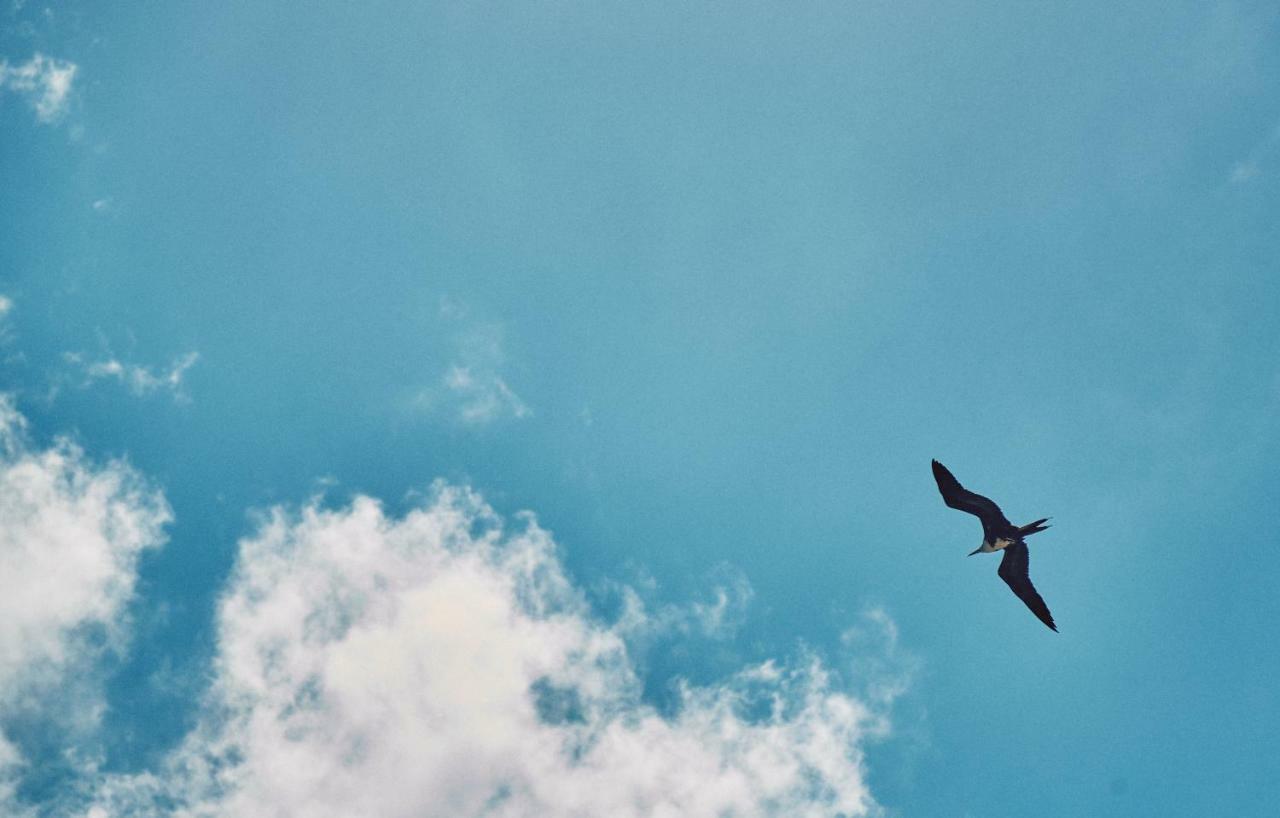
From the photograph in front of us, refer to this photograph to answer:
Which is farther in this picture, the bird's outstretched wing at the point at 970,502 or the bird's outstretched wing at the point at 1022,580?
the bird's outstretched wing at the point at 1022,580

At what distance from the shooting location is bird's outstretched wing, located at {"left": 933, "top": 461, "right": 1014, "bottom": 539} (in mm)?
49875

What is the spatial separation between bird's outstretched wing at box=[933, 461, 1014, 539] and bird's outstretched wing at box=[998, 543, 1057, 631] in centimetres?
314

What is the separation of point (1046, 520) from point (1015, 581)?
25.8ft

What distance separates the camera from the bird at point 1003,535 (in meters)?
49.9

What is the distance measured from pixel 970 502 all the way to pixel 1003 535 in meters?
2.64

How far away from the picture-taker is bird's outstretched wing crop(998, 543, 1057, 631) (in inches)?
2093

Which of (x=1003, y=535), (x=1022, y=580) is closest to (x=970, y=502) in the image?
(x=1003, y=535)

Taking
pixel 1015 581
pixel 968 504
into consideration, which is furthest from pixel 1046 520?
pixel 1015 581

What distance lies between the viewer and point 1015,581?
5391 centimetres

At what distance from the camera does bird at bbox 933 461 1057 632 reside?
164 feet

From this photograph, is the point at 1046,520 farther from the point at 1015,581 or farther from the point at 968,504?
the point at 1015,581

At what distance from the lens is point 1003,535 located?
50.8 meters

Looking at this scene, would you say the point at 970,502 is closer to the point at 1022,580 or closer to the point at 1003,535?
the point at 1003,535

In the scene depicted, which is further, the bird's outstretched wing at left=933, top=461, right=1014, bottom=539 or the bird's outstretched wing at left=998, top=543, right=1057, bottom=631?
the bird's outstretched wing at left=998, top=543, right=1057, bottom=631
